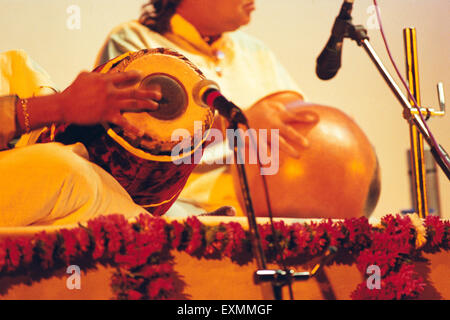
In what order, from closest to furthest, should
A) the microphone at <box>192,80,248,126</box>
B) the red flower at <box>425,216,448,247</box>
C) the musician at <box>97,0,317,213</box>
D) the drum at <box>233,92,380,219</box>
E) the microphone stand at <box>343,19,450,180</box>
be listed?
the microphone at <box>192,80,248,126</box>
the red flower at <box>425,216,448,247</box>
the microphone stand at <box>343,19,450,180</box>
the drum at <box>233,92,380,219</box>
the musician at <box>97,0,317,213</box>

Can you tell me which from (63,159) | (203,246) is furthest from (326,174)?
(63,159)

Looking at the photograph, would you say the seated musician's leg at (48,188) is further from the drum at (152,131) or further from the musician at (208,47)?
the musician at (208,47)

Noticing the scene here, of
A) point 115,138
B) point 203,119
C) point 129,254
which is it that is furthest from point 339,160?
point 129,254

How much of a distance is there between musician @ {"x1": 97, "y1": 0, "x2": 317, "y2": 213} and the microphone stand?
2.49ft

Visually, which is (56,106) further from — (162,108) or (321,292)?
(321,292)

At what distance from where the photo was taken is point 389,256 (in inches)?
53.9

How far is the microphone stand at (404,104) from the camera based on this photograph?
63.0 inches

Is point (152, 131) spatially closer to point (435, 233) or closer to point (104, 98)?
point (104, 98)

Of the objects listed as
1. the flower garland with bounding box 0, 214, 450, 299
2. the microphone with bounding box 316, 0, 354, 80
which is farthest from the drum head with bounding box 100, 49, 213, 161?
the microphone with bounding box 316, 0, 354, 80

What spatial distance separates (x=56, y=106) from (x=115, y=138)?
159 millimetres

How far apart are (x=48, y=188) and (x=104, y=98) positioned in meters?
0.25

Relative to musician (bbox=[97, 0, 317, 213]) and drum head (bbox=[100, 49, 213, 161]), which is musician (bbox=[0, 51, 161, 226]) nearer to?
drum head (bbox=[100, 49, 213, 161])

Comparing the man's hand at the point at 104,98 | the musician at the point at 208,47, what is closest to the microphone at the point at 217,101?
the man's hand at the point at 104,98

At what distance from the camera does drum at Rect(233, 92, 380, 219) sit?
2.24 m
